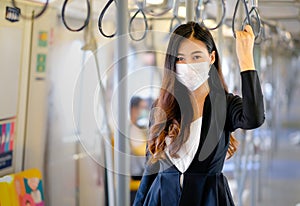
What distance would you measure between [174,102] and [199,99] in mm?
68

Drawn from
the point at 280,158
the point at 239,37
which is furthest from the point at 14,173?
the point at 280,158

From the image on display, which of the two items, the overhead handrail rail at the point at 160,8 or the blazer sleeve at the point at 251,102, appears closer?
the blazer sleeve at the point at 251,102

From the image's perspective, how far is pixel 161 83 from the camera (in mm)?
1182

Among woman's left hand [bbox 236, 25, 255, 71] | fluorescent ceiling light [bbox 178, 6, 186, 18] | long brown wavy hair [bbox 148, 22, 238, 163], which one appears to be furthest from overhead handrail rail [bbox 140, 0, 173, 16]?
woman's left hand [bbox 236, 25, 255, 71]

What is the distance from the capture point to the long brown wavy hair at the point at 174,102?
113 cm

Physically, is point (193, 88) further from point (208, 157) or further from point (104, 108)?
point (104, 108)

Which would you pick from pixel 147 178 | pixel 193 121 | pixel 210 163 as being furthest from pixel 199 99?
pixel 147 178

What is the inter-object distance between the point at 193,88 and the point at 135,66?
0.85ft

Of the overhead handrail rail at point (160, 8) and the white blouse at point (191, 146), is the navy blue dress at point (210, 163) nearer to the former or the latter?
the white blouse at point (191, 146)

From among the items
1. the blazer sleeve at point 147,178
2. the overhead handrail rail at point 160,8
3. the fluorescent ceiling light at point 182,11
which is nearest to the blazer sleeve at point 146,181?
the blazer sleeve at point 147,178

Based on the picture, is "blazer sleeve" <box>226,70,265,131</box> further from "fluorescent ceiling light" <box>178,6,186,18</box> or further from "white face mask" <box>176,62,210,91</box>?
"fluorescent ceiling light" <box>178,6,186,18</box>

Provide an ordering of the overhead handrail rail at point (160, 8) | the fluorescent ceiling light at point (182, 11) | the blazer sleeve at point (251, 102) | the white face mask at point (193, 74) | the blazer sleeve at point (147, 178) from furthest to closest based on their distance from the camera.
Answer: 1. the fluorescent ceiling light at point (182, 11)
2. the overhead handrail rail at point (160, 8)
3. the blazer sleeve at point (147, 178)
4. the white face mask at point (193, 74)
5. the blazer sleeve at point (251, 102)

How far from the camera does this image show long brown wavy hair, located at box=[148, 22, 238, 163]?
1.13 m

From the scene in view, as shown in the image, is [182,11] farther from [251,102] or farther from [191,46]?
[251,102]
